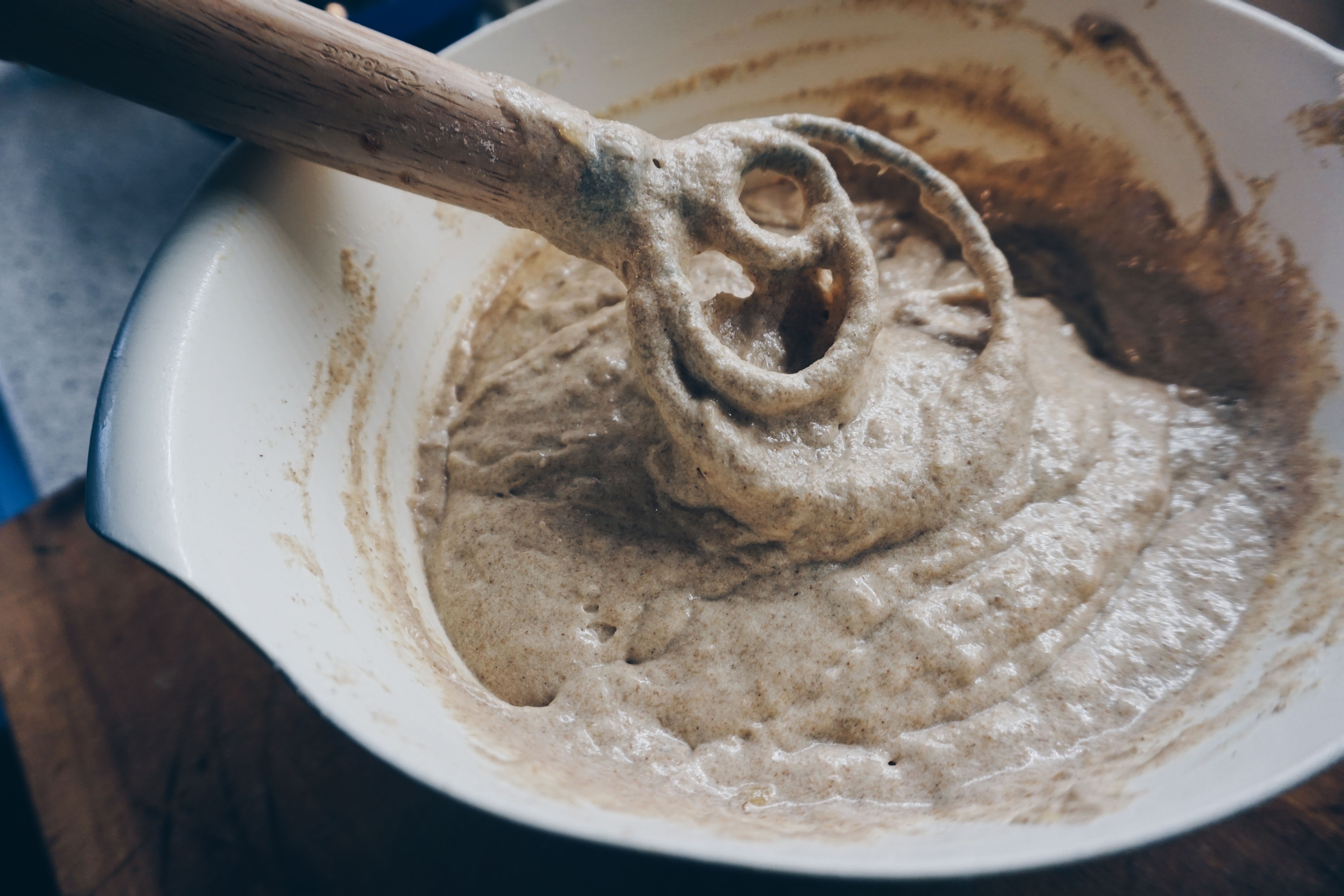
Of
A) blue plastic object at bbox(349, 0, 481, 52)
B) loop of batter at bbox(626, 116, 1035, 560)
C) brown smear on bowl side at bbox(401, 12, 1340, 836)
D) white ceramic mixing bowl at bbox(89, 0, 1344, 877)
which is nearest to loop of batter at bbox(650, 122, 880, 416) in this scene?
loop of batter at bbox(626, 116, 1035, 560)

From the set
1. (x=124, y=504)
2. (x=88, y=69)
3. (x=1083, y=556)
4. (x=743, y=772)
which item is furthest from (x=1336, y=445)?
(x=88, y=69)

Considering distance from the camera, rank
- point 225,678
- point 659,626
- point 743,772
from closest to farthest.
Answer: point 743,772
point 659,626
point 225,678

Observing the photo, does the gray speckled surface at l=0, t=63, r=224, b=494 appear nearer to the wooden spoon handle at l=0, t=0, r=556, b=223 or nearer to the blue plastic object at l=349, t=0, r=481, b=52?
the blue plastic object at l=349, t=0, r=481, b=52

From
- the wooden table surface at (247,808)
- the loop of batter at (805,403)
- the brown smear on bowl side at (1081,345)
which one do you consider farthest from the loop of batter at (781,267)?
the wooden table surface at (247,808)

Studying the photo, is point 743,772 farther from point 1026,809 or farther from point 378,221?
point 378,221

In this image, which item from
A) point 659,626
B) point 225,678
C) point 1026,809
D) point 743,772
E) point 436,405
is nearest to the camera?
point 1026,809

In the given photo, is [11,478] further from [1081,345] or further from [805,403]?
[1081,345]
